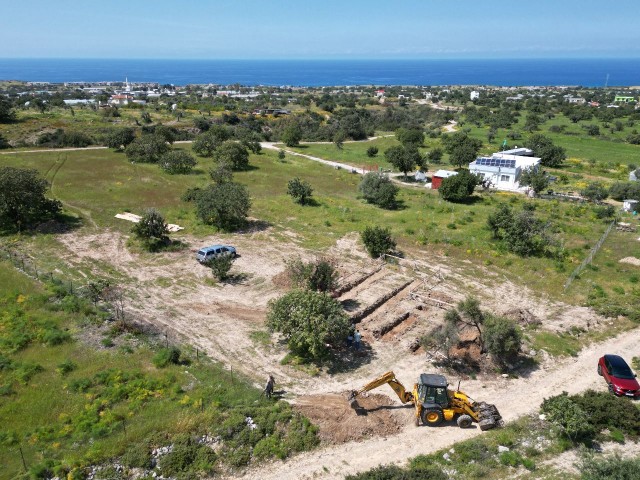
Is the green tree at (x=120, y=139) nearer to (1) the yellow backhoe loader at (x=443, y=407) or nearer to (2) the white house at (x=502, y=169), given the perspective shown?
(2) the white house at (x=502, y=169)

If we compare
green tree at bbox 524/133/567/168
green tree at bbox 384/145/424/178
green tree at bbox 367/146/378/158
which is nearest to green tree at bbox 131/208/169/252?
green tree at bbox 384/145/424/178

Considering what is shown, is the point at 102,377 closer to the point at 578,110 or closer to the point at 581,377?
the point at 581,377

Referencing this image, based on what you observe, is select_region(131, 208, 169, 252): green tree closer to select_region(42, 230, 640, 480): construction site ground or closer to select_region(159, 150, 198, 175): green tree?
select_region(42, 230, 640, 480): construction site ground

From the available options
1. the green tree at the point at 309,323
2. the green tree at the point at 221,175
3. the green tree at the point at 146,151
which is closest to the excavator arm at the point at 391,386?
the green tree at the point at 309,323

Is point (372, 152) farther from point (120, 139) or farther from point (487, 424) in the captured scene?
point (487, 424)

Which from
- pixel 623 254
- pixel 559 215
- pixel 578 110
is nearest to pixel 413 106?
pixel 578 110

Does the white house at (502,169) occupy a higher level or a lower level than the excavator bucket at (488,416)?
higher
